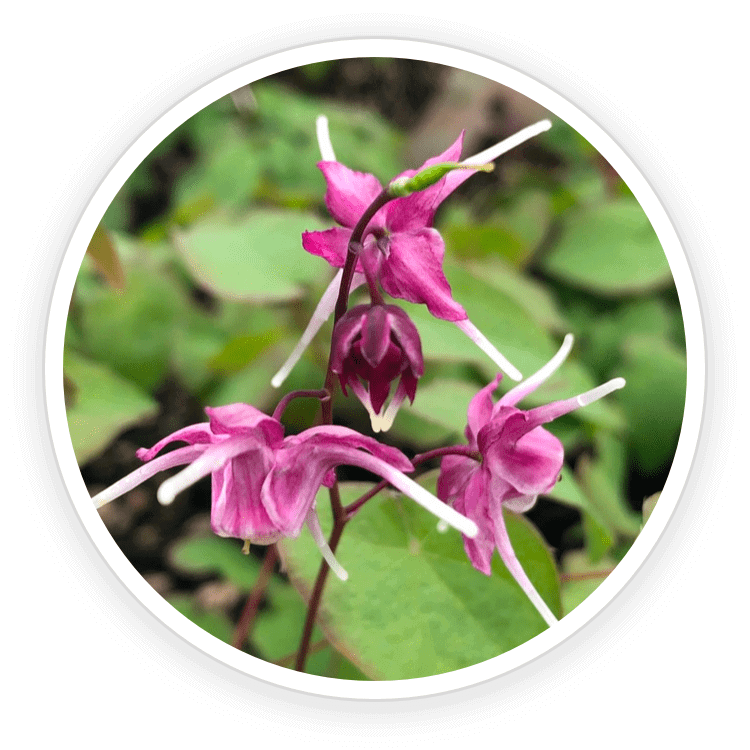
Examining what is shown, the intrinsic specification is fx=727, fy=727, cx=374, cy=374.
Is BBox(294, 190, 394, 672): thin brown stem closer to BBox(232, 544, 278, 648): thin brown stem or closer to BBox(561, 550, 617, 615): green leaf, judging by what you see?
BBox(232, 544, 278, 648): thin brown stem

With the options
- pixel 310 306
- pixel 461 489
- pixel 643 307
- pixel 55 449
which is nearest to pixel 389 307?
pixel 461 489

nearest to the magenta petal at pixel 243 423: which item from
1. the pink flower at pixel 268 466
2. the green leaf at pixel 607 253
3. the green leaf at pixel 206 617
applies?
the pink flower at pixel 268 466

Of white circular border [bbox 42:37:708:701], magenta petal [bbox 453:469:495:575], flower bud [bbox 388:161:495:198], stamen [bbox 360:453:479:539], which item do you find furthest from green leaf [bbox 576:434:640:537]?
flower bud [bbox 388:161:495:198]

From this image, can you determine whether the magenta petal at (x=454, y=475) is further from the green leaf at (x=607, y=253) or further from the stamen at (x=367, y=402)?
the green leaf at (x=607, y=253)

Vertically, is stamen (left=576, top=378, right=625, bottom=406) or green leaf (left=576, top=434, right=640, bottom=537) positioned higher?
stamen (left=576, top=378, right=625, bottom=406)

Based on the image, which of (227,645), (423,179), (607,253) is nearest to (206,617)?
(227,645)

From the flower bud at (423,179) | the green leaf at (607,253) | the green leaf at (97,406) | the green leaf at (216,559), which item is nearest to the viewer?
the flower bud at (423,179)

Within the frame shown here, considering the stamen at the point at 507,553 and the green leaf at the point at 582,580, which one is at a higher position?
the stamen at the point at 507,553

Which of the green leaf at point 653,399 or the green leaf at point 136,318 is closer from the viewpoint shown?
→ the green leaf at point 653,399
